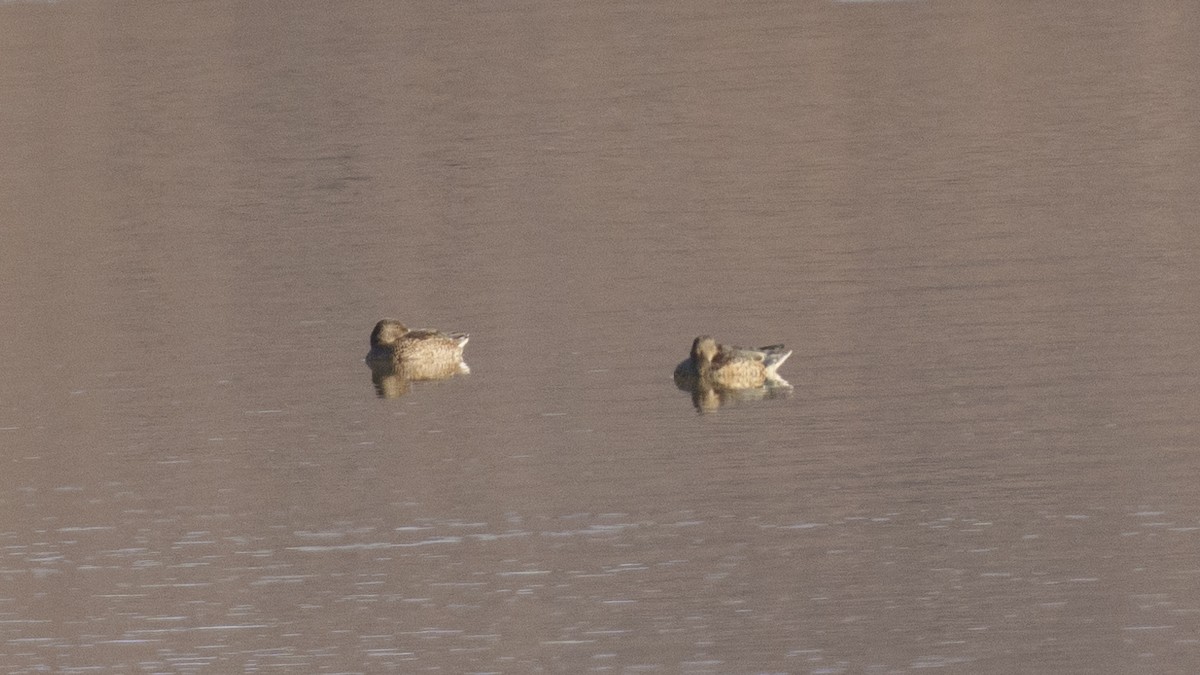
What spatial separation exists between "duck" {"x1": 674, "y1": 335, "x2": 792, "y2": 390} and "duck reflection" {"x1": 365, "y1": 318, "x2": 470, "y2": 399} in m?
2.12

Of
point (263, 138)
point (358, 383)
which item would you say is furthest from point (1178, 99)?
point (358, 383)

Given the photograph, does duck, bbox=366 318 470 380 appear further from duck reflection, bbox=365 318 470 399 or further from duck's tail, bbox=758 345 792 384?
duck's tail, bbox=758 345 792 384

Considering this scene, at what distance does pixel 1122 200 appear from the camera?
1073 inches

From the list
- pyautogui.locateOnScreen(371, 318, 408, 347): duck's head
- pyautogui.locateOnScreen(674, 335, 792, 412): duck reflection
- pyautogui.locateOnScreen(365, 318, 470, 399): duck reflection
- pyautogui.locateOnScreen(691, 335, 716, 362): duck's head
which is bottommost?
pyautogui.locateOnScreen(674, 335, 792, 412): duck reflection

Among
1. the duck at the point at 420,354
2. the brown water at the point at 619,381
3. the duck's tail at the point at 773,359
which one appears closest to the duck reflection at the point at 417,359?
the duck at the point at 420,354

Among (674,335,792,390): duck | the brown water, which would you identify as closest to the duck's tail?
(674,335,792,390): duck

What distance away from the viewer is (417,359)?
21.0 metres

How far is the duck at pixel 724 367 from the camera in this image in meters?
19.6

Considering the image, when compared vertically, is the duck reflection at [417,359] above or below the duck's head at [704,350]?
above

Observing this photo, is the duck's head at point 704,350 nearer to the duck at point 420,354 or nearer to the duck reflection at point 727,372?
the duck reflection at point 727,372

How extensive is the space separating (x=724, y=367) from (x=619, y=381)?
2.72ft

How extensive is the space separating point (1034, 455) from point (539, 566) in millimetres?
3822

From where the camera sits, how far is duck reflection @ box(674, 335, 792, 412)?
64.3 ft

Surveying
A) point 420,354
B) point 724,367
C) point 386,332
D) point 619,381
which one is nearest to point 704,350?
point 724,367
